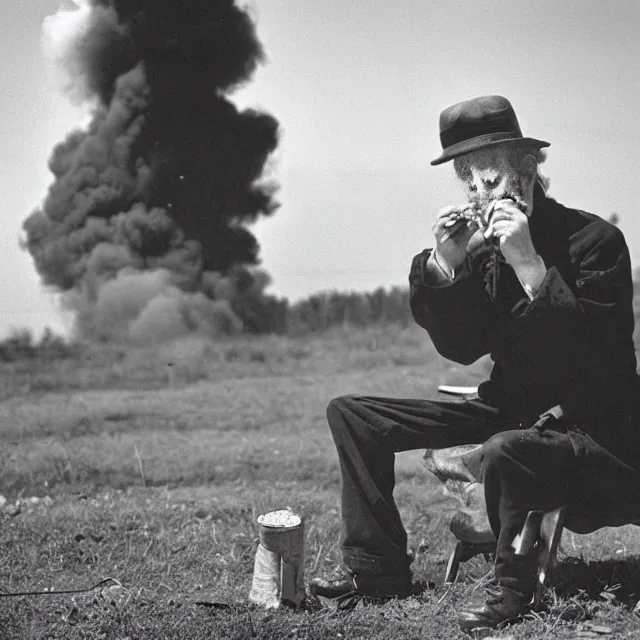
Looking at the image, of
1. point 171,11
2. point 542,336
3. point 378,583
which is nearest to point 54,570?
point 378,583

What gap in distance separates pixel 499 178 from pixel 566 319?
786 millimetres

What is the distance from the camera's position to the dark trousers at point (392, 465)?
11.8 ft

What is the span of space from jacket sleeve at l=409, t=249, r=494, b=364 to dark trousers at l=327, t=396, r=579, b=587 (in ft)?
0.97

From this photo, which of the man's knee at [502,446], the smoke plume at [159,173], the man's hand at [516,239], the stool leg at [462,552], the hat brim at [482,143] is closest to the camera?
the man's knee at [502,446]

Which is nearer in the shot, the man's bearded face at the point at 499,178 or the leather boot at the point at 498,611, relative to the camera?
the leather boot at the point at 498,611

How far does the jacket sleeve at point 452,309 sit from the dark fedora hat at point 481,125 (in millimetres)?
556

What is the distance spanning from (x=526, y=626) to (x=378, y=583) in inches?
27.4

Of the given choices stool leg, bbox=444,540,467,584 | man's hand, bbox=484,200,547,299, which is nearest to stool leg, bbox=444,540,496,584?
stool leg, bbox=444,540,467,584

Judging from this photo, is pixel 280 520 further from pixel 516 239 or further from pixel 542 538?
pixel 516 239

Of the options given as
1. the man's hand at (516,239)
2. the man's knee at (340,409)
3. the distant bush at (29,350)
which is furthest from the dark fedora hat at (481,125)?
the distant bush at (29,350)

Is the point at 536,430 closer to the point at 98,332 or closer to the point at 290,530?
the point at 290,530

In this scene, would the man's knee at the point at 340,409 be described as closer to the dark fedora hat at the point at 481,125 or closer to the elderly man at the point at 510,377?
the elderly man at the point at 510,377

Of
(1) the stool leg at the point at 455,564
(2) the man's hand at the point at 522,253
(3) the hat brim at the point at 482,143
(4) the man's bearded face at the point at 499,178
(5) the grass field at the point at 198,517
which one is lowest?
(5) the grass field at the point at 198,517

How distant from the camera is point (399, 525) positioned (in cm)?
398
